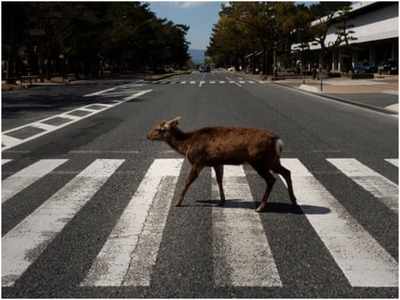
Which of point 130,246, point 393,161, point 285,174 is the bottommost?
point 393,161

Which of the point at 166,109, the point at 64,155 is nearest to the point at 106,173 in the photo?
the point at 64,155

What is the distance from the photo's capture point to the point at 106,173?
9.22 metres

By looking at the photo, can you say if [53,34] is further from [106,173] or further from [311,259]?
[311,259]

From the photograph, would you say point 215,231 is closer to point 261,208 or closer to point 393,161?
point 261,208

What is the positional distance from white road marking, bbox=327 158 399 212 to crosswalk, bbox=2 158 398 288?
14 millimetres

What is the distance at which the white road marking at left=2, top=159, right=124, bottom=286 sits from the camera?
510 cm

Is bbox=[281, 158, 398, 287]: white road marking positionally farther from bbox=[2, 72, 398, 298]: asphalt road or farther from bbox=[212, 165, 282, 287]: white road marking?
bbox=[212, 165, 282, 287]: white road marking

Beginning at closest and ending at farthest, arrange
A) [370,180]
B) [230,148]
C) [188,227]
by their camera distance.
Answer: [188,227] < [230,148] < [370,180]

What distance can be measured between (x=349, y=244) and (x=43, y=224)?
11.0 feet

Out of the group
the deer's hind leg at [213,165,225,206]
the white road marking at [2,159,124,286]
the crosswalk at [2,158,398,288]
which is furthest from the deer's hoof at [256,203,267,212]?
the white road marking at [2,159,124,286]

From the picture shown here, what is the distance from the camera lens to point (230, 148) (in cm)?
659

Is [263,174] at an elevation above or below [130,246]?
above

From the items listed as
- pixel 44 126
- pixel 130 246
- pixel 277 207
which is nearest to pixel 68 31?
pixel 44 126

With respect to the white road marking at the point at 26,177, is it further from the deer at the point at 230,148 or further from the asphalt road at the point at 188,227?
the deer at the point at 230,148
